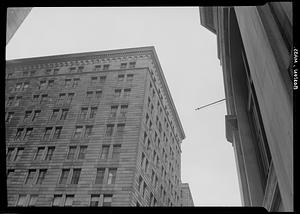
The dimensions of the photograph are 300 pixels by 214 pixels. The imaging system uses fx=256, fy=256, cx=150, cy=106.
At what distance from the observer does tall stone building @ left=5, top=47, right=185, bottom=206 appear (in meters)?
32.9

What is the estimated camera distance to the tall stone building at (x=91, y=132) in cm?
3291

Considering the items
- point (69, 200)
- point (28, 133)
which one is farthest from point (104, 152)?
point (28, 133)

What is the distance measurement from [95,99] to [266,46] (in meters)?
41.9

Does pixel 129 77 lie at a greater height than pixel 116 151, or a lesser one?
greater

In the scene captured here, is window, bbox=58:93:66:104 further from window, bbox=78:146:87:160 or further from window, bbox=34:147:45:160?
window, bbox=78:146:87:160

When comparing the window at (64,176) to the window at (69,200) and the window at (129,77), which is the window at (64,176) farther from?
the window at (129,77)

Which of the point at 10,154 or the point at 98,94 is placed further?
the point at 98,94

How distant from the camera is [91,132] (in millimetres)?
38281

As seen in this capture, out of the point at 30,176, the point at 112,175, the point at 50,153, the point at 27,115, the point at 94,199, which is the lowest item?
the point at 94,199

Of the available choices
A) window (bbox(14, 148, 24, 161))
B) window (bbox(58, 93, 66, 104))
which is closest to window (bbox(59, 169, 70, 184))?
window (bbox(14, 148, 24, 161))

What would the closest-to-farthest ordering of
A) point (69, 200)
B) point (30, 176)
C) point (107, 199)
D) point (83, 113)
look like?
point (107, 199) → point (69, 200) → point (30, 176) → point (83, 113)

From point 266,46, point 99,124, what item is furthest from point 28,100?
point 266,46

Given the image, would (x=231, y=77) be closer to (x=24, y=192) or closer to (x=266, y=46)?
(x=266, y=46)

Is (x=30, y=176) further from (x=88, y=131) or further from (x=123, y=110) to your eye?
(x=123, y=110)
